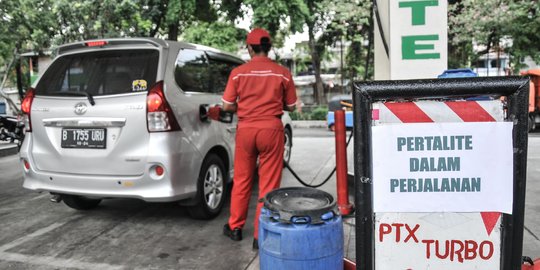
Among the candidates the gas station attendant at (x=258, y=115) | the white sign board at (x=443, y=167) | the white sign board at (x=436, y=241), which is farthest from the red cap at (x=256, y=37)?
the white sign board at (x=436, y=241)

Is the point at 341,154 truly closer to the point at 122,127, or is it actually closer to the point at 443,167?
the point at 122,127

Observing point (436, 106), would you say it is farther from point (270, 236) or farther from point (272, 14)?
point (272, 14)

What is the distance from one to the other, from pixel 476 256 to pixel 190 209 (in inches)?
116

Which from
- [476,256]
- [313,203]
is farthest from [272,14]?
[476,256]

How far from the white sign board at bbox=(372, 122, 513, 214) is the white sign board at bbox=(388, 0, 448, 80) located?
185 cm

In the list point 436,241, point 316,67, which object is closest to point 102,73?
point 436,241

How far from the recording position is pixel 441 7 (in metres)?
3.95

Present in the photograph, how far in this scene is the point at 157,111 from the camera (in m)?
3.95

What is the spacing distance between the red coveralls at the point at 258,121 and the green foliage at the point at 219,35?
43.2ft

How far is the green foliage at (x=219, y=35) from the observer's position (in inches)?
667

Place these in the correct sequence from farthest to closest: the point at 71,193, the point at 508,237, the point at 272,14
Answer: the point at 272,14 → the point at 71,193 → the point at 508,237

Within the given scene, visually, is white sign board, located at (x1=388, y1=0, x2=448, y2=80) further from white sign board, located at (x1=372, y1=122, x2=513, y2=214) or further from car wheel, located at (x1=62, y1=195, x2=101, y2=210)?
car wheel, located at (x1=62, y1=195, x2=101, y2=210)

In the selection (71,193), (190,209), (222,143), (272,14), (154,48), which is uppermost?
(272,14)

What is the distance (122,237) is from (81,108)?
1.24 meters
